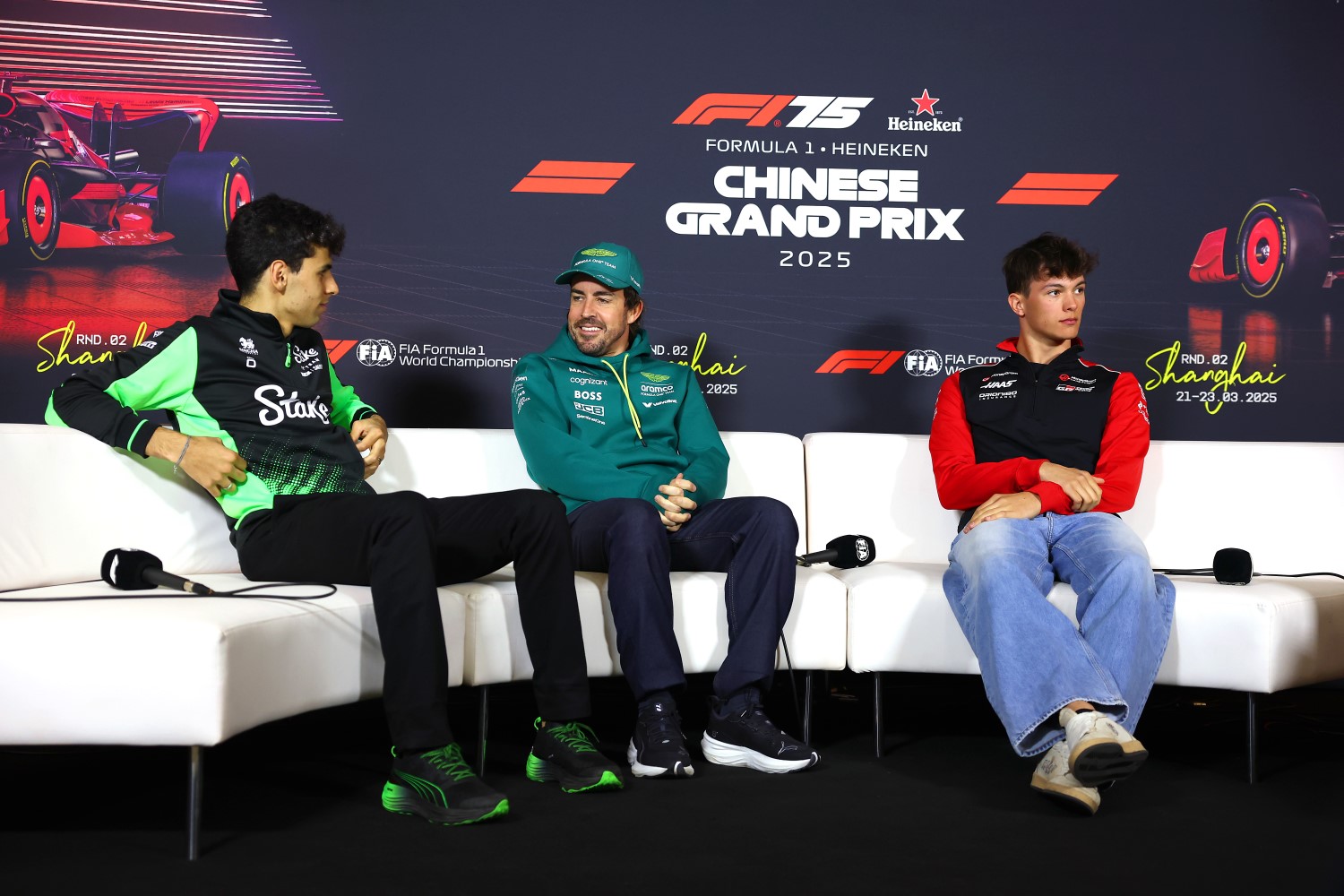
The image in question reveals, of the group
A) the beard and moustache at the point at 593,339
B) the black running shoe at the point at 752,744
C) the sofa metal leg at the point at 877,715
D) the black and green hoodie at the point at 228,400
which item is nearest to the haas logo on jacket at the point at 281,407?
the black and green hoodie at the point at 228,400

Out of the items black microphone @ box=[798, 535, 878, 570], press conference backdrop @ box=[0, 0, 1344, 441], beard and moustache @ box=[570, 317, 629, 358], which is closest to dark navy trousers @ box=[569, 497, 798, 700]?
black microphone @ box=[798, 535, 878, 570]

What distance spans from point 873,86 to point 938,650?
6.69 feet

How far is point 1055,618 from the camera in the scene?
245cm

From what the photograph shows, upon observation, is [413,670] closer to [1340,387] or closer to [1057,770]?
[1057,770]

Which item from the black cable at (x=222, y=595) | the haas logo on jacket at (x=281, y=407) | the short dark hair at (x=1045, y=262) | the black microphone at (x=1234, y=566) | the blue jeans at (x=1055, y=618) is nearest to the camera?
the black cable at (x=222, y=595)

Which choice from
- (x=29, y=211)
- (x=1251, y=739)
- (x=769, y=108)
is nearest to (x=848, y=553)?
(x=1251, y=739)

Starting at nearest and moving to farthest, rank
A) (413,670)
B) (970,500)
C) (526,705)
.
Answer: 1. (413,670)
2. (970,500)
3. (526,705)

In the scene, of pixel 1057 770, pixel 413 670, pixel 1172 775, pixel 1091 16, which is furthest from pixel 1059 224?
pixel 413 670

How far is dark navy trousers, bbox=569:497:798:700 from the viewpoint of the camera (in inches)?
102

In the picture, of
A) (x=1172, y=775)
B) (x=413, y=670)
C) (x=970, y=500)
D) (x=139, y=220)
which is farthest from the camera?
(x=139, y=220)

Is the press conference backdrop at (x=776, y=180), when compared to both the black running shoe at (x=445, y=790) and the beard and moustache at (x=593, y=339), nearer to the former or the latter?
the beard and moustache at (x=593, y=339)

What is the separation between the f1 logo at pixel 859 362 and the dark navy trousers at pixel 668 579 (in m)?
1.31

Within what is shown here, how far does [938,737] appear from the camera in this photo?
3.08 metres

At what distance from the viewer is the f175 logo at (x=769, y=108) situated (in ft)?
13.2
